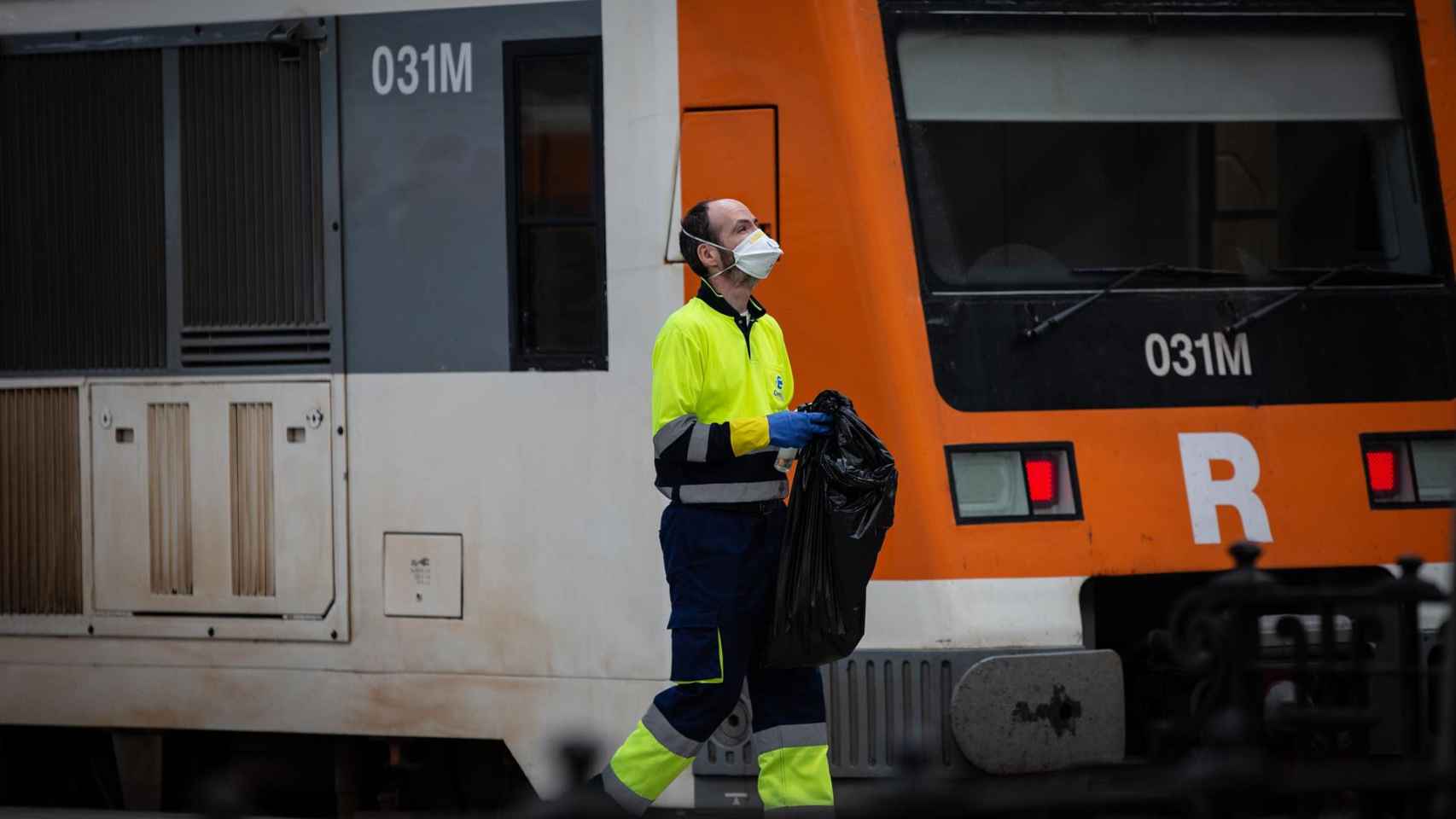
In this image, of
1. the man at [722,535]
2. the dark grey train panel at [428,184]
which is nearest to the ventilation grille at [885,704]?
the man at [722,535]

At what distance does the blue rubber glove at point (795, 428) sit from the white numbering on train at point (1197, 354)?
1.33 meters

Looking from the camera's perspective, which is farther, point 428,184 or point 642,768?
point 428,184

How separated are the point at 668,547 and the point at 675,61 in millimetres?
1570

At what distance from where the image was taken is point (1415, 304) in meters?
5.51

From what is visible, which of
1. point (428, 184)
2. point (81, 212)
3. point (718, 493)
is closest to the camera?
point (718, 493)

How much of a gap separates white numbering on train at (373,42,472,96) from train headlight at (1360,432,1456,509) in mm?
2848

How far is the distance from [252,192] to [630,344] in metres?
1.40

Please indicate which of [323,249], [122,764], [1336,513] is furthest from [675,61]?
[122,764]

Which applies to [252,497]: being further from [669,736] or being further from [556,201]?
[669,736]

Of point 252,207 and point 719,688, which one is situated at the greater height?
point 252,207

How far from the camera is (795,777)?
445 cm

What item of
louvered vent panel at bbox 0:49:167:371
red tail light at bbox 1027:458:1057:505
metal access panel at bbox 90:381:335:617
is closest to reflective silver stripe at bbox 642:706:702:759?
red tail light at bbox 1027:458:1057:505

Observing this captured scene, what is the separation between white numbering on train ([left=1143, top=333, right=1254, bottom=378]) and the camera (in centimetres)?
536

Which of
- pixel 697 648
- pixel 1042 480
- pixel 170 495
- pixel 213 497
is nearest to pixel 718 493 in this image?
pixel 697 648
